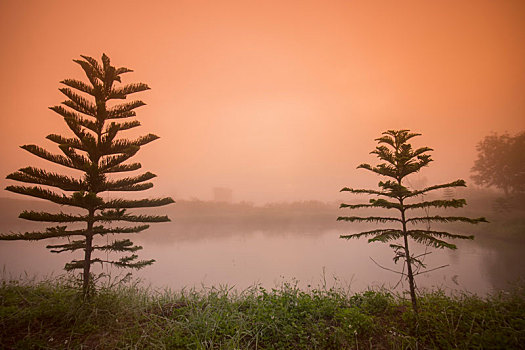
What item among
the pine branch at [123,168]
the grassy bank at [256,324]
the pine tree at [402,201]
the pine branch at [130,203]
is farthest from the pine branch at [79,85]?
the pine tree at [402,201]

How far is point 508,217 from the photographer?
759 inches

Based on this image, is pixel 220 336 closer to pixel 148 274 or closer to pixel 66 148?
pixel 66 148

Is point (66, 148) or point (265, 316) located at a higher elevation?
point (66, 148)

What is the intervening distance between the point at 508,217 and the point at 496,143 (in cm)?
813

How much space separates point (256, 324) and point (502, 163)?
99.4ft

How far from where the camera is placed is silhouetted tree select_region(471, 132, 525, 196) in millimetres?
19608

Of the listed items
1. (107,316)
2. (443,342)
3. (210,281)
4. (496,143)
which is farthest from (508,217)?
(107,316)

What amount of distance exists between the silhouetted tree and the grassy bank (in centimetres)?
2495

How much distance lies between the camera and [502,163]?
20469 millimetres

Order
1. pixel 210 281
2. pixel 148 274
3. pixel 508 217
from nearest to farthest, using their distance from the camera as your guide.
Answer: pixel 210 281 < pixel 148 274 < pixel 508 217

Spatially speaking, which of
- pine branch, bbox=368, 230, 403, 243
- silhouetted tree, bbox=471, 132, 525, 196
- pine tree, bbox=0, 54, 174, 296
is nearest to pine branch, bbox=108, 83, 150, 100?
pine tree, bbox=0, 54, 174, 296

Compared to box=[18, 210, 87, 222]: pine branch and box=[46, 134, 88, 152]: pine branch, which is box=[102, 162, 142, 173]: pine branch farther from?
box=[18, 210, 87, 222]: pine branch

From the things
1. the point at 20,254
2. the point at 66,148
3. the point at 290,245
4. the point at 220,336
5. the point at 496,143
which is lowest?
the point at 290,245

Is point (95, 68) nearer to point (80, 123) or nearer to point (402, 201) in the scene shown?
point (80, 123)
